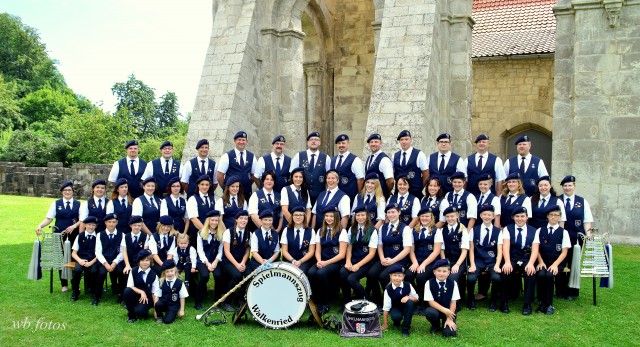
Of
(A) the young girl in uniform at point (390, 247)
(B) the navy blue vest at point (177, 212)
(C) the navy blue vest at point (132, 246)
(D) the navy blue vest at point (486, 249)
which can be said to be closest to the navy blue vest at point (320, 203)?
(A) the young girl in uniform at point (390, 247)

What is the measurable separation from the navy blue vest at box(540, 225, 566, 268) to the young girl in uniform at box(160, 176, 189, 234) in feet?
15.0

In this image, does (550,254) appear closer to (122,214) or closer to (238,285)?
(238,285)

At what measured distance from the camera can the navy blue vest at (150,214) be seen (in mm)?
8219

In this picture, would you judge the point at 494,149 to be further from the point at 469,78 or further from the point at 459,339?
the point at 459,339

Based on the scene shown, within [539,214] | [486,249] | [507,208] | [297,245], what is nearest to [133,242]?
[297,245]

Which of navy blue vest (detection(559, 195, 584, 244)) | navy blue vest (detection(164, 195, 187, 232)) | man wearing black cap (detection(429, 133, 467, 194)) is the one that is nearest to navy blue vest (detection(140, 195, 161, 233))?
navy blue vest (detection(164, 195, 187, 232))

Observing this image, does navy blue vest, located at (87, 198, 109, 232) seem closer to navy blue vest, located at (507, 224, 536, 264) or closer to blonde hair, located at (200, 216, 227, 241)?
blonde hair, located at (200, 216, 227, 241)

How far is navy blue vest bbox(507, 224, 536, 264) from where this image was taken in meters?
7.58

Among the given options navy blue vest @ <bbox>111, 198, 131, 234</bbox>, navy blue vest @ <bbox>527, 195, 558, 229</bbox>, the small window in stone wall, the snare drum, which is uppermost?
the small window in stone wall

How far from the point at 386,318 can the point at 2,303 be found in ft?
15.9

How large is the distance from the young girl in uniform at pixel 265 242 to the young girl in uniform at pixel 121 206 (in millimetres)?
1897

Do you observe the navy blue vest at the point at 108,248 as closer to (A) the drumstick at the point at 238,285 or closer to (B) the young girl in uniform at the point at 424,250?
(A) the drumstick at the point at 238,285

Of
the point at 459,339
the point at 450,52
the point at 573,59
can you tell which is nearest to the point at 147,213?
the point at 459,339

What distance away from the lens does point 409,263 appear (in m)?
7.48
